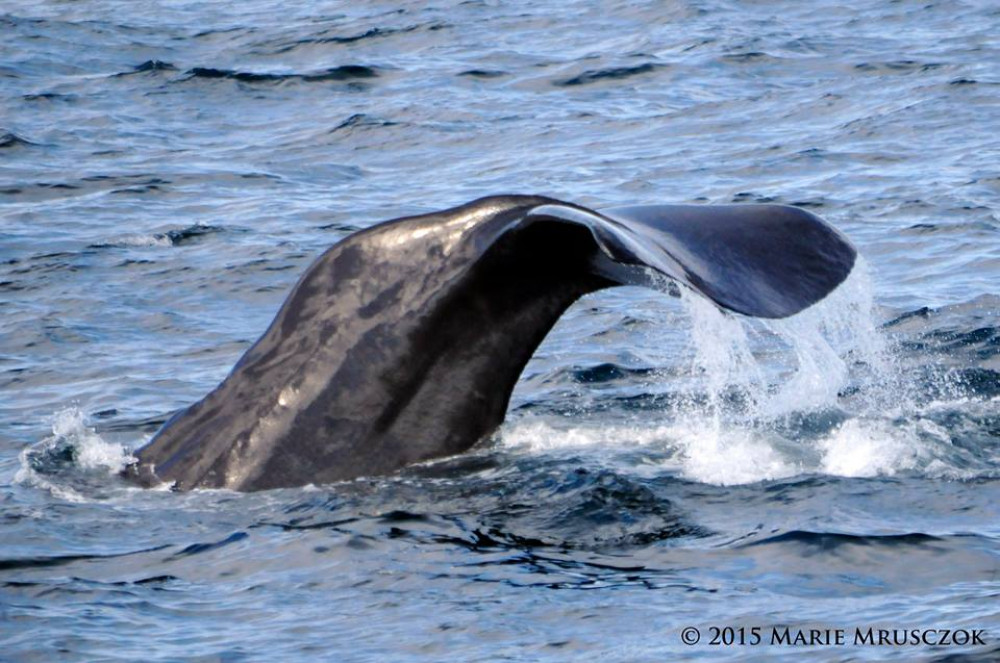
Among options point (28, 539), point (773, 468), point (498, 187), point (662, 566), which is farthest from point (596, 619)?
point (498, 187)

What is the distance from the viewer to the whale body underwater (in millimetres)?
5863

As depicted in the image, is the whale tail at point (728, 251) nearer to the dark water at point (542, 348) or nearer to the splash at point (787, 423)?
the splash at point (787, 423)

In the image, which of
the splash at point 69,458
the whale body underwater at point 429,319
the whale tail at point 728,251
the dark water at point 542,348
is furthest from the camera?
the splash at point 69,458

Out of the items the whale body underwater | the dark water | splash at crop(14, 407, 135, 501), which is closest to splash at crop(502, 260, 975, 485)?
the dark water

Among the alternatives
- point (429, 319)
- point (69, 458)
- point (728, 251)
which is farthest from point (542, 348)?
point (728, 251)

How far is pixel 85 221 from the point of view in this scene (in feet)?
47.2

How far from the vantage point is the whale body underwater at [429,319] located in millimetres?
5863

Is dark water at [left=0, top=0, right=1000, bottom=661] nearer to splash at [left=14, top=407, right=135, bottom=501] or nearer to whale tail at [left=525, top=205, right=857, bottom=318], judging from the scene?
splash at [left=14, top=407, right=135, bottom=501]

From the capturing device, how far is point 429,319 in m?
6.02

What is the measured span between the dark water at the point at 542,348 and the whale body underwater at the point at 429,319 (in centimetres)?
19

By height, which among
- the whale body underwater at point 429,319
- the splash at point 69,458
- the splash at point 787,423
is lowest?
the splash at point 787,423

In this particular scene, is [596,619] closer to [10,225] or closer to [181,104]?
[10,225]

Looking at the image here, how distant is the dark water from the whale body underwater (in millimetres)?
190

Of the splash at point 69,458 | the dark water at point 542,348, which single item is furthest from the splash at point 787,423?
the splash at point 69,458
